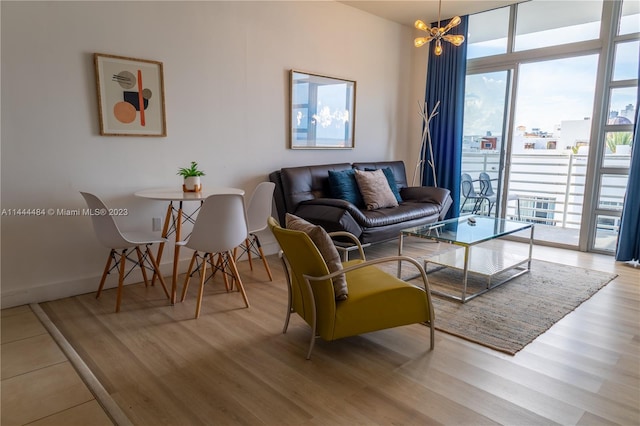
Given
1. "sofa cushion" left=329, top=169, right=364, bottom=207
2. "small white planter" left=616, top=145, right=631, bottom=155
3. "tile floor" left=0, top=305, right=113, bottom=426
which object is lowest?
"tile floor" left=0, top=305, right=113, bottom=426

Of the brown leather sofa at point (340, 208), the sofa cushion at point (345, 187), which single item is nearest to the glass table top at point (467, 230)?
the brown leather sofa at point (340, 208)

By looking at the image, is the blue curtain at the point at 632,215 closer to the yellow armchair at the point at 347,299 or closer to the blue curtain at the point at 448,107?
the blue curtain at the point at 448,107

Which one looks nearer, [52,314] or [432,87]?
[52,314]

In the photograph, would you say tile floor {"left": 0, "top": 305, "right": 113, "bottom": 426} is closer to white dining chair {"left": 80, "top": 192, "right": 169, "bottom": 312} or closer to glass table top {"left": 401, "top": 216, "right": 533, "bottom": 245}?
white dining chair {"left": 80, "top": 192, "right": 169, "bottom": 312}

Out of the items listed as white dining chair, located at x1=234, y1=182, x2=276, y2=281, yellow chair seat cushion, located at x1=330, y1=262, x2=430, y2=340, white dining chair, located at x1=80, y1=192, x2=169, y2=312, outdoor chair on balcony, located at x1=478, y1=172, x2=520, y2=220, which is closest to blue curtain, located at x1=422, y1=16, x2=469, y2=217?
outdoor chair on balcony, located at x1=478, y1=172, x2=520, y2=220

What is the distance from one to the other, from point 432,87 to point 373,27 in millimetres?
1169

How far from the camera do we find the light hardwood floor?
5.61ft

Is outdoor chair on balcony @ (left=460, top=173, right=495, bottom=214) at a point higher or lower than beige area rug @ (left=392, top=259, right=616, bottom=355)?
higher

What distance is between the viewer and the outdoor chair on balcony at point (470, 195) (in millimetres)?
5422

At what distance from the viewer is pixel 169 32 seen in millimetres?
3262

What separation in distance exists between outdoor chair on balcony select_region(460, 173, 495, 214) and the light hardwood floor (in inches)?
107

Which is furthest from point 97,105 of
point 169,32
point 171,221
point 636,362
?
point 636,362

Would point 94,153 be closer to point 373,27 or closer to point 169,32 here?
point 169,32

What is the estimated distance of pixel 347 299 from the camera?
2078 mm
